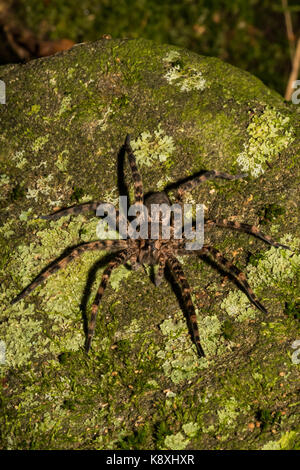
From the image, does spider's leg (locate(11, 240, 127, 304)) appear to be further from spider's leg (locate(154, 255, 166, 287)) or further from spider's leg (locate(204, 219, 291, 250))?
spider's leg (locate(204, 219, 291, 250))

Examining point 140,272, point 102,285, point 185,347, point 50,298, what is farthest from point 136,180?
point 185,347

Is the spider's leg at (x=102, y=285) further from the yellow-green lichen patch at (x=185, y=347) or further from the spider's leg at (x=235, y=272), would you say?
the spider's leg at (x=235, y=272)

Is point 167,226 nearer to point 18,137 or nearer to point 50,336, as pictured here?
point 50,336

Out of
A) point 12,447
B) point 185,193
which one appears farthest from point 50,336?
point 185,193

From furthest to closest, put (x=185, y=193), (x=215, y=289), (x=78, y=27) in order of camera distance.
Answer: (x=78, y=27), (x=185, y=193), (x=215, y=289)

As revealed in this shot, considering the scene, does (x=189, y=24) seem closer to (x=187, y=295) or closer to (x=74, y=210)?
(x=74, y=210)
